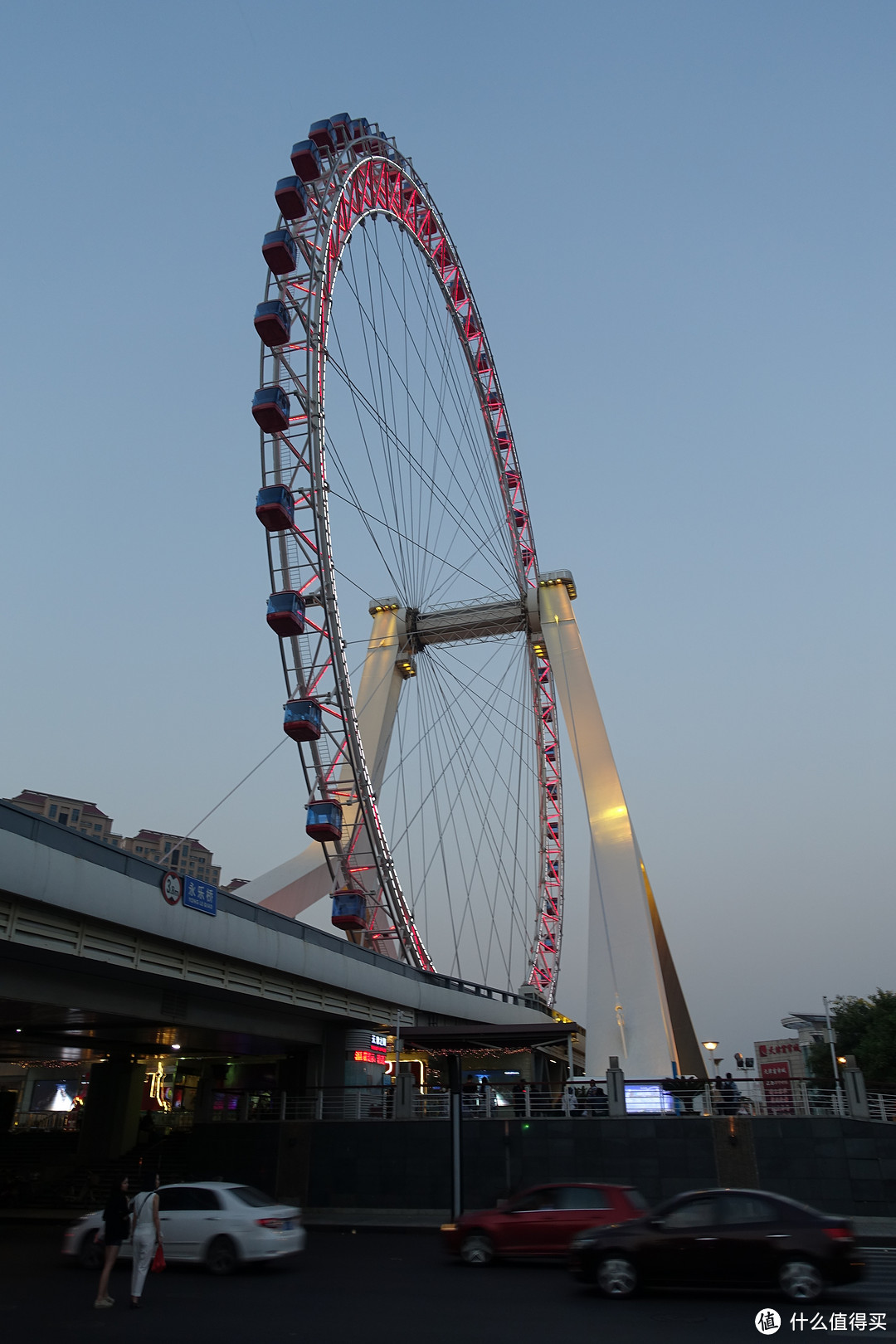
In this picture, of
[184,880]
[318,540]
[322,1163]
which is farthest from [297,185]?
[322,1163]

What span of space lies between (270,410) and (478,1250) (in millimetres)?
28808

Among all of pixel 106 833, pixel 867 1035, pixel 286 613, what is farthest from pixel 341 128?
pixel 106 833

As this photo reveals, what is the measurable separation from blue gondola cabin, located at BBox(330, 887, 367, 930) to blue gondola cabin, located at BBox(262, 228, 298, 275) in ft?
77.6

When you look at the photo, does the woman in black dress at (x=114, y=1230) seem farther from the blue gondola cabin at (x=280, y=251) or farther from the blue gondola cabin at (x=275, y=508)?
the blue gondola cabin at (x=280, y=251)

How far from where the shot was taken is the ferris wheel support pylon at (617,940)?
34.4m

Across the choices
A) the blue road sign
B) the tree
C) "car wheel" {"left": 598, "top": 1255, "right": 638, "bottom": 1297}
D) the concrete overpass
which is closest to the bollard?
the concrete overpass

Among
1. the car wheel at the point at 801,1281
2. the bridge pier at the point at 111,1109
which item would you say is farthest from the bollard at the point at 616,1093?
the bridge pier at the point at 111,1109

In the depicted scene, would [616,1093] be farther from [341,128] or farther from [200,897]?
[341,128]

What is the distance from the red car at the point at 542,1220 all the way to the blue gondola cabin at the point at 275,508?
84.1 ft

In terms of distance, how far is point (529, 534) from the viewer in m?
59.3

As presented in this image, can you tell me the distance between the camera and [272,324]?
37.7 m

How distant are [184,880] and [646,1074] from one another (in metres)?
19.3

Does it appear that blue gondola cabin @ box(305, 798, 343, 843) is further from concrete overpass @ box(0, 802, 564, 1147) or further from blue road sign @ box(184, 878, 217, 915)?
blue road sign @ box(184, 878, 217, 915)

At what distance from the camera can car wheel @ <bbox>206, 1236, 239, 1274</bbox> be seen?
1555 cm
